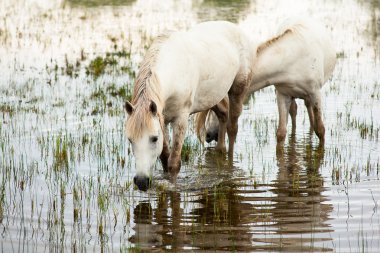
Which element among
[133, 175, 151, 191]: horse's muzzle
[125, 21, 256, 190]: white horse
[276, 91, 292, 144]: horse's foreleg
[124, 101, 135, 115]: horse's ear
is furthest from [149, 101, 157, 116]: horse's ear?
[276, 91, 292, 144]: horse's foreleg

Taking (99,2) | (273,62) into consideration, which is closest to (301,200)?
(273,62)

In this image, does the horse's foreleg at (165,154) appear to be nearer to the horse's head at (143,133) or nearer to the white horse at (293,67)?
the horse's head at (143,133)

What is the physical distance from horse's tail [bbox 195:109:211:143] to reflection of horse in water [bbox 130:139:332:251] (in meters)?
1.90

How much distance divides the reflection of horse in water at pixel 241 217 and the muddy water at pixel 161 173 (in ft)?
0.05

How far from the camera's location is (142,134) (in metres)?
6.09

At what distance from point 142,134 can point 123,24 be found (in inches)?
628

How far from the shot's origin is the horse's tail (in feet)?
32.2

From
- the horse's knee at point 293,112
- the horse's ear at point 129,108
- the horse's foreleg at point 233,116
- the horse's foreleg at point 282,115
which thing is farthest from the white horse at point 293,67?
the horse's ear at point 129,108

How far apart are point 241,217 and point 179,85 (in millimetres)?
1516

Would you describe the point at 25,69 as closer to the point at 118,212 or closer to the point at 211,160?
the point at 211,160

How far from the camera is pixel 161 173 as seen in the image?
26.3 feet

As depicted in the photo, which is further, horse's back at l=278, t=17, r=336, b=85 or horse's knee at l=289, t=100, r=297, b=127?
horse's knee at l=289, t=100, r=297, b=127

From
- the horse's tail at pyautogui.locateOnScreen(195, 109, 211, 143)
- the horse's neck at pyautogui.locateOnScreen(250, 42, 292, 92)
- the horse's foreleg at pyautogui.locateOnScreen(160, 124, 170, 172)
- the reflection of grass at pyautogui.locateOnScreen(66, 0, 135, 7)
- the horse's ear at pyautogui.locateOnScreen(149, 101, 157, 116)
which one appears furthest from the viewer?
the reflection of grass at pyautogui.locateOnScreen(66, 0, 135, 7)

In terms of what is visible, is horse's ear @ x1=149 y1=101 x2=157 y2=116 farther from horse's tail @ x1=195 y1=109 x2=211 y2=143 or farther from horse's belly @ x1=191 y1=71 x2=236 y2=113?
horse's tail @ x1=195 y1=109 x2=211 y2=143
